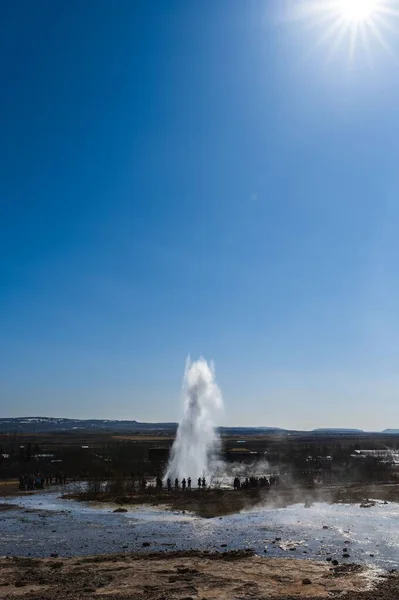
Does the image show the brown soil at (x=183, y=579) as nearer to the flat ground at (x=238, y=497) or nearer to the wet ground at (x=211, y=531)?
the wet ground at (x=211, y=531)

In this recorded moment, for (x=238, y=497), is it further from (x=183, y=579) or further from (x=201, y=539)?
(x=183, y=579)

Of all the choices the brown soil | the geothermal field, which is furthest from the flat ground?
the brown soil

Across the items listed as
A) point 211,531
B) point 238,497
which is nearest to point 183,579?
point 211,531

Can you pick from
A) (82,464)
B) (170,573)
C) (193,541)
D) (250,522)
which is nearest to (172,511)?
(250,522)

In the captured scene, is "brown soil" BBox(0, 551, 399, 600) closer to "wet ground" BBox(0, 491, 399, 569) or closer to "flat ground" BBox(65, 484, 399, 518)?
"wet ground" BBox(0, 491, 399, 569)

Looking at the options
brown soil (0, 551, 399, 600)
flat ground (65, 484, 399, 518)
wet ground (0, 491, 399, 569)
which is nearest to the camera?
brown soil (0, 551, 399, 600)

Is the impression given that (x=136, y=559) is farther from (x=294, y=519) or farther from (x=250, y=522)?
(x=294, y=519)

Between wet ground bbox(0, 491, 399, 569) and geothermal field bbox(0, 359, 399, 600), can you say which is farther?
wet ground bbox(0, 491, 399, 569)
